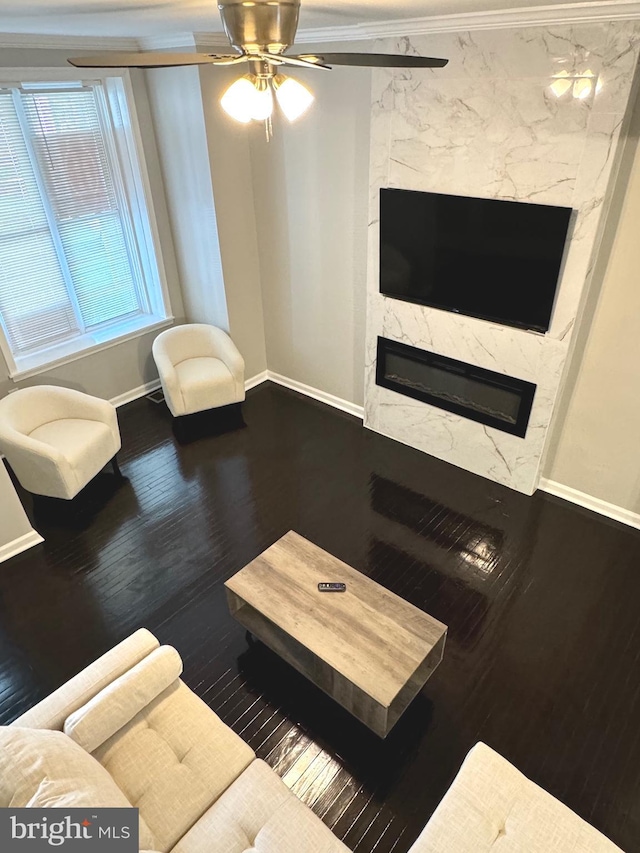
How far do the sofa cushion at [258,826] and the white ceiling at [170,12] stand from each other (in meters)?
2.84

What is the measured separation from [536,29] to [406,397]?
7.58 feet

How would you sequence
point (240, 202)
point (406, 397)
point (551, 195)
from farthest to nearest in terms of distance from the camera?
point (240, 202)
point (406, 397)
point (551, 195)

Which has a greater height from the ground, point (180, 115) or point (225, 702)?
point (180, 115)

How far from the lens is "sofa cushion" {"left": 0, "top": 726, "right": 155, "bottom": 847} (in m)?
1.61

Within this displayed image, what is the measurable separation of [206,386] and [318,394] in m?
1.06

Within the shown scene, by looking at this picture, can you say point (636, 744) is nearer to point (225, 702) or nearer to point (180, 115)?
point (225, 702)

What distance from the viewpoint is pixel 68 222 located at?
433cm

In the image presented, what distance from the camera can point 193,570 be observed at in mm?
3293

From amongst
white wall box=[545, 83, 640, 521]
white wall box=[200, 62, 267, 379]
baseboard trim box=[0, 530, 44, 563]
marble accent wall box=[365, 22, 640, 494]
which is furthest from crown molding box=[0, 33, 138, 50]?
white wall box=[545, 83, 640, 521]

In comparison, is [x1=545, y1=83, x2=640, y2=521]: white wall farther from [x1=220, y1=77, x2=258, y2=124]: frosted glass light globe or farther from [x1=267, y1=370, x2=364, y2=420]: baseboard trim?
[x1=220, y1=77, x2=258, y2=124]: frosted glass light globe

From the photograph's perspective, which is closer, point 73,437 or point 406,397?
point 73,437

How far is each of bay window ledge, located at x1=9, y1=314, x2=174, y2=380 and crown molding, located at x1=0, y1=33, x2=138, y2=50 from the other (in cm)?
203

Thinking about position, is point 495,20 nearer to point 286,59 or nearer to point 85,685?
point 286,59

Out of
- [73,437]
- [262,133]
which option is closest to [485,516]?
[73,437]
